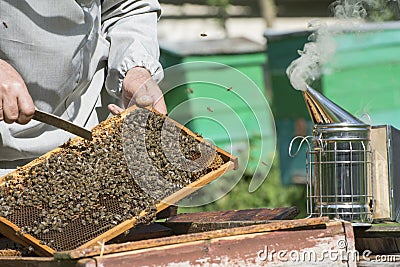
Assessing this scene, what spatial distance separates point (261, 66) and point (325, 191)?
520cm

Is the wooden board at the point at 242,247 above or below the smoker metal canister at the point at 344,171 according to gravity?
below

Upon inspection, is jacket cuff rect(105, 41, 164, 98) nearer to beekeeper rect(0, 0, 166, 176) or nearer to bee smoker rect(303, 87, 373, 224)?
beekeeper rect(0, 0, 166, 176)

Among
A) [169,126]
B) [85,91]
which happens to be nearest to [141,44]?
[85,91]

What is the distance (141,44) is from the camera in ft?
10.0

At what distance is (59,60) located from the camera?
267 centimetres

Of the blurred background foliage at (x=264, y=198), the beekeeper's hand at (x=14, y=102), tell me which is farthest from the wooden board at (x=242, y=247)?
the blurred background foliage at (x=264, y=198)

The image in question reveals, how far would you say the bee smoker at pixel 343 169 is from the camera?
2.53 m

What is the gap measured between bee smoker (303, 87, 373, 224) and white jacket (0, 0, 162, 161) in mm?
757

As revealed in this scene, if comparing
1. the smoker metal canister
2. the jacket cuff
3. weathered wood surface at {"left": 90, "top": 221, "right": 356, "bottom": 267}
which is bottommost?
weathered wood surface at {"left": 90, "top": 221, "right": 356, "bottom": 267}

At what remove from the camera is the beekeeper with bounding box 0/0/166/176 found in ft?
8.46

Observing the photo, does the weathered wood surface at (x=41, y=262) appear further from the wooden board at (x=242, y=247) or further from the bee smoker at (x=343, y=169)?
the bee smoker at (x=343, y=169)

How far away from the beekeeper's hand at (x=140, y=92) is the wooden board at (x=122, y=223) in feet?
0.19

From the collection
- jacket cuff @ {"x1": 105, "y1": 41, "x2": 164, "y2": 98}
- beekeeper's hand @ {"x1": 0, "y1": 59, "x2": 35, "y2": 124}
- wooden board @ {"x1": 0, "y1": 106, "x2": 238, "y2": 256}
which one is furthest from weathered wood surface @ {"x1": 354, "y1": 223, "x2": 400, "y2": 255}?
beekeeper's hand @ {"x1": 0, "y1": 59, "x2": 35, "y2": 124}

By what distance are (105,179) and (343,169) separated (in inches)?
30.6
